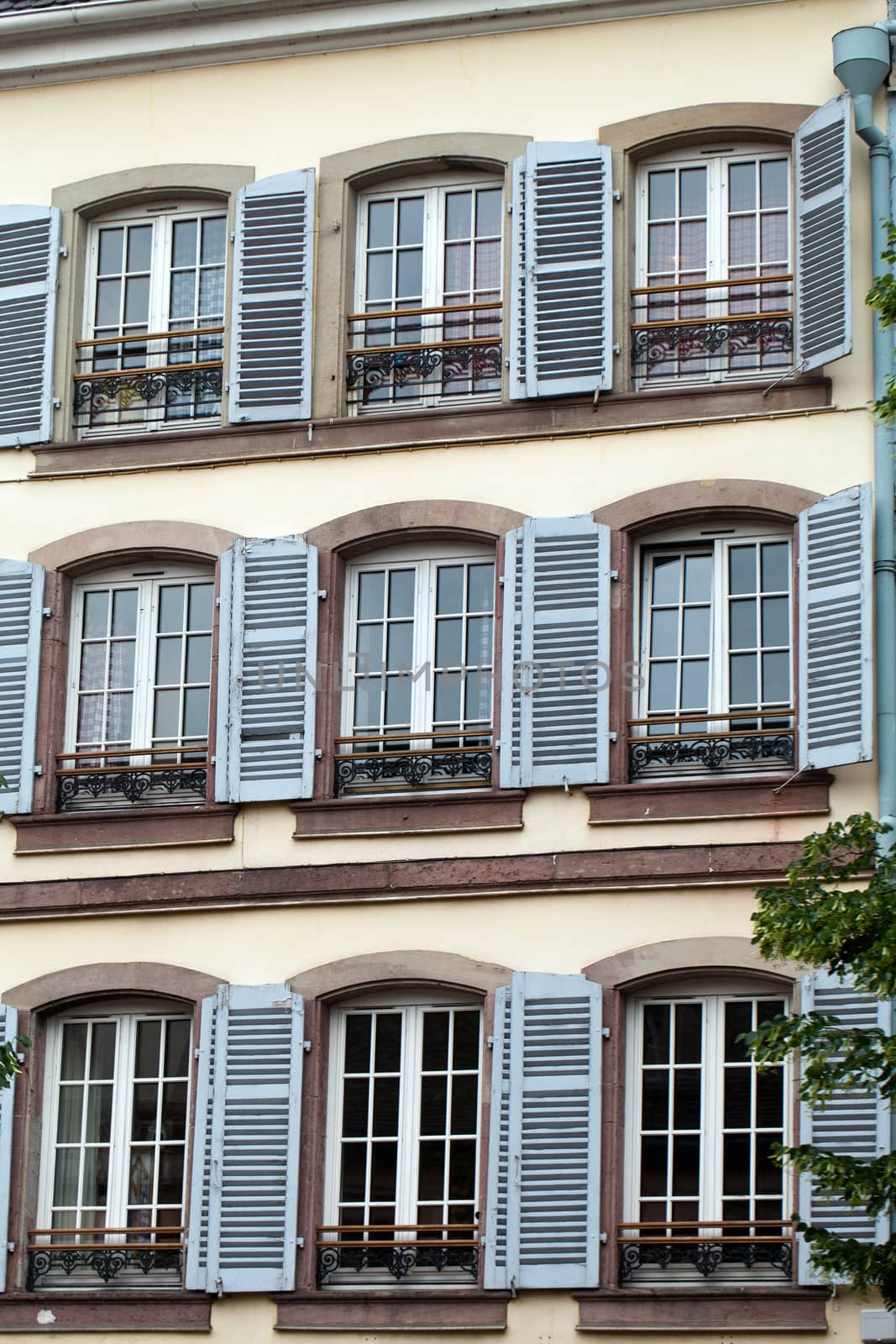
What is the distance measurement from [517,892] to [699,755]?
1.54 m

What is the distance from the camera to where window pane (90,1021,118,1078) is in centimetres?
1961

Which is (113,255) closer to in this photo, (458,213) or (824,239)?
(458,213)

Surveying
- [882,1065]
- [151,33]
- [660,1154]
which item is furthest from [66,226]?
[882,1065]

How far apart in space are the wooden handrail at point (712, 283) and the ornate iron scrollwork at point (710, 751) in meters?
3.24

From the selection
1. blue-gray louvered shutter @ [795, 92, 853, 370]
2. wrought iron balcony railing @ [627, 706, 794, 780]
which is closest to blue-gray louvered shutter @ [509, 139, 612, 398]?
blue-gray louvered shutter @ [795, 92, 853, 370]

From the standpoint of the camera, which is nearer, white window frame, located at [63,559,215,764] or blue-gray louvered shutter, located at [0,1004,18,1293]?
blue-gray louvered shutter, located at [0,1004,18,1293]

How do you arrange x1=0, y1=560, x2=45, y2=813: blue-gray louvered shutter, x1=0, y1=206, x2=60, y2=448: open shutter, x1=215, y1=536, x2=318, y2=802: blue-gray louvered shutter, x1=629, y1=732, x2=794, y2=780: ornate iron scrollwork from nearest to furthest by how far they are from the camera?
x1=629, y1=732, x2=794, y2=780: ornate iron scrollwork, x1=215, y1=536, x2=318, y2=802: blue-gray louvered shutter, x1=0, y1=560, x2=45, y2=813: blue-gray louvered shutter, x1=0, y1=206, x2=60, y2=448: open shutter

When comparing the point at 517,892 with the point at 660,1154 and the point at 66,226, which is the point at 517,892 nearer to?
the point at 660,1154

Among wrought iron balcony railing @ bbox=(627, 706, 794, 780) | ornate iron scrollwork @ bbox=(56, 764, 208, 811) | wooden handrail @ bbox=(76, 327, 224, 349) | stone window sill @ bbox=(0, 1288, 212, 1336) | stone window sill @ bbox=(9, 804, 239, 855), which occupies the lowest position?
stone window sill @ bbox=(0, 1288, 212, 1336)

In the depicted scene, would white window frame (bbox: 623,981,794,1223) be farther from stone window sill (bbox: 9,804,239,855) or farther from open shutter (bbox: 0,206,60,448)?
open shutter (bbox: 0,206,60,448)

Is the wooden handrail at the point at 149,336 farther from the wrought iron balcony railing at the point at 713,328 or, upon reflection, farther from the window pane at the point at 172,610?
the wrought iron balcony railing at the point at 713,328

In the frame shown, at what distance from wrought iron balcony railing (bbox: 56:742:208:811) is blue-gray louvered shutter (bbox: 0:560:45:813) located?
28cm

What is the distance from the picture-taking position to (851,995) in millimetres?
17828

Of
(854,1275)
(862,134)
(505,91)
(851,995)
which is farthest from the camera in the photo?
(505,91)
